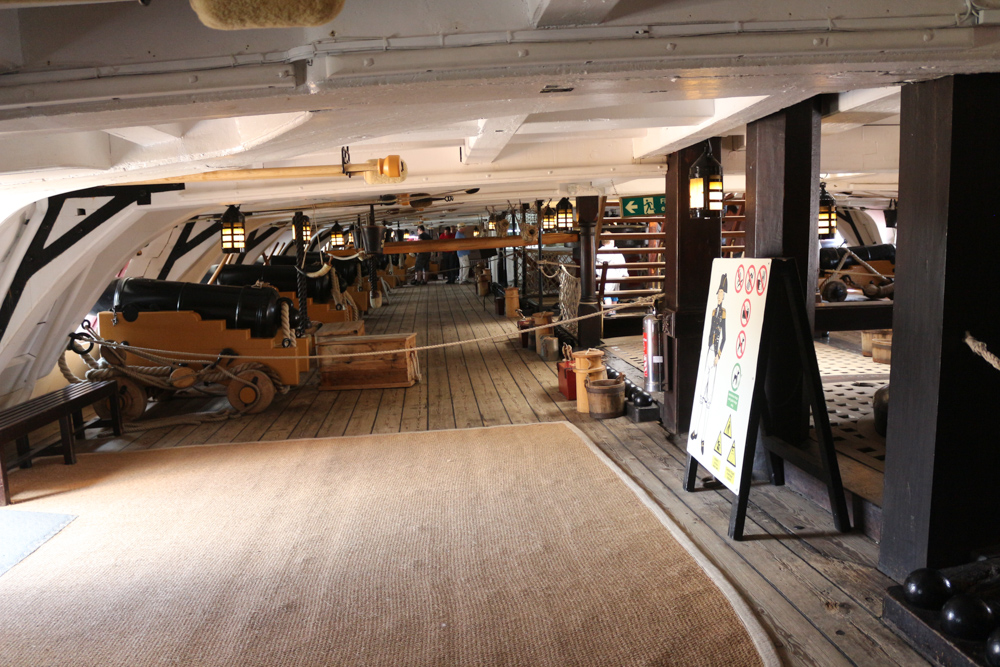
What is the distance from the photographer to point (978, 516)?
9.35 feet

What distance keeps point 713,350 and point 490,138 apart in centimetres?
189

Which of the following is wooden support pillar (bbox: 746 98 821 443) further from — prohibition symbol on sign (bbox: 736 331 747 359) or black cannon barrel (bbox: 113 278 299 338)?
black cannon barrel (bbox: 113 278 299 338)

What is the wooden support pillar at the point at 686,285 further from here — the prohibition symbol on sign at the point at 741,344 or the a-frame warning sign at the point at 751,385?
the prohibition symbol on sign at the point at 741,344

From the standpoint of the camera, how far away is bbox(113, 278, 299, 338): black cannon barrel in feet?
23.9

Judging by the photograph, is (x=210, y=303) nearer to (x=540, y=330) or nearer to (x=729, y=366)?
(x=540, y=330)

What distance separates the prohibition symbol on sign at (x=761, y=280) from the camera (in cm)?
361

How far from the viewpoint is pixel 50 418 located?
5156mm

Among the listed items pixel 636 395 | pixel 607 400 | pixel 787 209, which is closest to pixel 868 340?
pixel 636 395

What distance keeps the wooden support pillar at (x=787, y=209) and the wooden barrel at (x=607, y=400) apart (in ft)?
6.39

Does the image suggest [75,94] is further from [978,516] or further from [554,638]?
[978,516]

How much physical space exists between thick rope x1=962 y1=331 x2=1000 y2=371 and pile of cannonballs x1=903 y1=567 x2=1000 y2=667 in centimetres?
82

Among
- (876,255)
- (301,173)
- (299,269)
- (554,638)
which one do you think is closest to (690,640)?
(554,638)

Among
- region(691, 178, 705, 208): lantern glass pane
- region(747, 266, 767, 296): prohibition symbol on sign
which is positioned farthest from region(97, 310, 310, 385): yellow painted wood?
region(747, 266, 767, 296): prohibition symbol on sign

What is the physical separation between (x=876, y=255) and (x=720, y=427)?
8.70m
